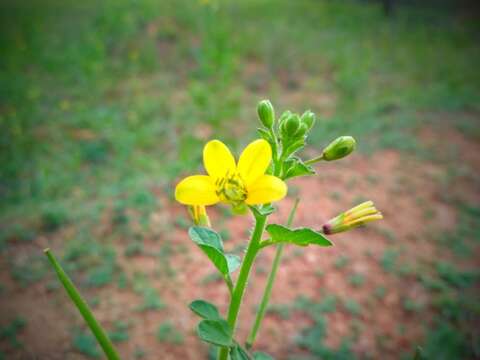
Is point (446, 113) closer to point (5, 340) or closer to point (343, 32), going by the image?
point (343, 32)

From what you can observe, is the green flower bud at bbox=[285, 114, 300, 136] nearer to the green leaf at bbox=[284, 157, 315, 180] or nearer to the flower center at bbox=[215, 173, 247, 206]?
the green leaf at bbox=[284, 157, 315, 180]

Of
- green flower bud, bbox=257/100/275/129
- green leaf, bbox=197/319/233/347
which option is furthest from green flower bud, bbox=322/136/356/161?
green leaf, bbox=197/319/233/347

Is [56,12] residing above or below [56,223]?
above

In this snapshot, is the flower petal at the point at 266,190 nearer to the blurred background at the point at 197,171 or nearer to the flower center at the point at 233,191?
the flower center at the point at 233,191

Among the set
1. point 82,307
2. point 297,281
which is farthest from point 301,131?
point 297,281

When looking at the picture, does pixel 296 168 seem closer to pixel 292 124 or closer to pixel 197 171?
pixel 292 124

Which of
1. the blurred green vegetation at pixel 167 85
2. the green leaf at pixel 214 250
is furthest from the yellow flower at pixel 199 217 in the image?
the blurred green vegetation at pixel 167 85

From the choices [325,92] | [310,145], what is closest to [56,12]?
[325,92]
